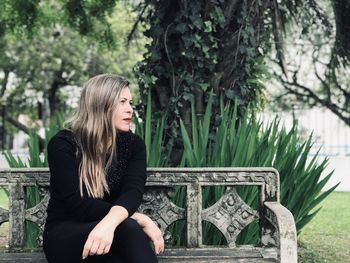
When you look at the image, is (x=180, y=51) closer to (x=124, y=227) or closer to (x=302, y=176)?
(x=302, y=176)

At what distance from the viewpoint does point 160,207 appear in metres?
3.46

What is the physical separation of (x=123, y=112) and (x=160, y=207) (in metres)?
0.80

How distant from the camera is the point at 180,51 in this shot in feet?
15.1

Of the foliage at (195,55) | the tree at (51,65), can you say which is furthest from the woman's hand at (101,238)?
the tree at (51,65)

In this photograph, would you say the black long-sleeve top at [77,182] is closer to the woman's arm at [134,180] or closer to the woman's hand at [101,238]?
the woman's arm at [134,180]

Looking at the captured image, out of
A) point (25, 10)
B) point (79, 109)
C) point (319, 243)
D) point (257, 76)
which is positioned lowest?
point (319, 243)

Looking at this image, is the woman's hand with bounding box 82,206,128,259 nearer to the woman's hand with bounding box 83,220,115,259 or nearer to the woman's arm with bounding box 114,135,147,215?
the woman's hand with bounding box 83,220,115,259

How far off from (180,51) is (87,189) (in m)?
2.04

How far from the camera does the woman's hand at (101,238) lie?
2549 millimetres

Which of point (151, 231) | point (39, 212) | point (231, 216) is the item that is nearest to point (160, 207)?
point (231, 216)

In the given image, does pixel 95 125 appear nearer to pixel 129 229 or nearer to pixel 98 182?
pixel 98 182

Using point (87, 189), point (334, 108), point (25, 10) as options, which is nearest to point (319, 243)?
point (87, 189)

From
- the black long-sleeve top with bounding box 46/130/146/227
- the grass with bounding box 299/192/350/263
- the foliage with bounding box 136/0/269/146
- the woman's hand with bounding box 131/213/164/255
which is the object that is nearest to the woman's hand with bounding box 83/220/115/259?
the black long-sleeve top with bounding box 46/130/146/227

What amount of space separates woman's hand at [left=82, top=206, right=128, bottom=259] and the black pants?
0.07 m
